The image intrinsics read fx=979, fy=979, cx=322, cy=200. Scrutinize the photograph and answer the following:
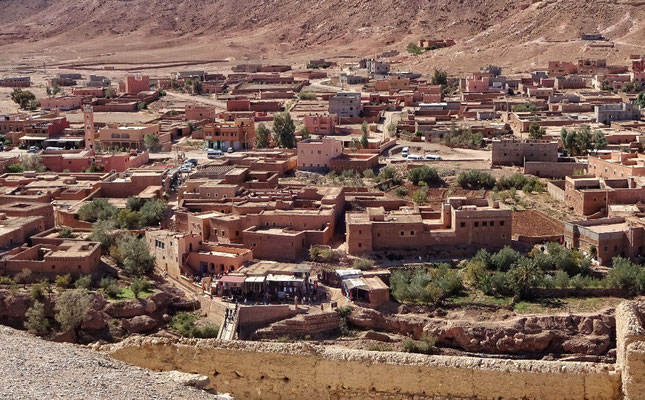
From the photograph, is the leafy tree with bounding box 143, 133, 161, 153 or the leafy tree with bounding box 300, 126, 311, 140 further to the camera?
the leafy tree with bounding box 300, 126, 311, 140

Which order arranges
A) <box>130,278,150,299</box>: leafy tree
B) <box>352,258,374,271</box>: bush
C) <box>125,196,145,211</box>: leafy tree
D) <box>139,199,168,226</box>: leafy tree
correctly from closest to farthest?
<box>130,278,150,299</box>: leafy tree → <box>352,258,374,271</box>: bush → <box>139,199,168,226</box>: leafy tree → <box>125,196,145,211</box>: leafy tree

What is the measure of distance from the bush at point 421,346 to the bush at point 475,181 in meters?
11.1

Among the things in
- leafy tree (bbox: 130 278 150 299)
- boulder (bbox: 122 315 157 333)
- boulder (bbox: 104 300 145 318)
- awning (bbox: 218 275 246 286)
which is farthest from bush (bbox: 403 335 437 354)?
leafy tree (bbox: 130 278 150 299)

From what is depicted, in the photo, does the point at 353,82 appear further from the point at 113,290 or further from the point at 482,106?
the point at 113,290

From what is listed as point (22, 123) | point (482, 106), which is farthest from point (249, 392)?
point (482, 106)

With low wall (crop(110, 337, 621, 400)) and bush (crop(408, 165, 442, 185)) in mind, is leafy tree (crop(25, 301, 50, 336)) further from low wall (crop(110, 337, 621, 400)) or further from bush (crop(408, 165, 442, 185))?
bush (crop(408, 165, 442, 185))

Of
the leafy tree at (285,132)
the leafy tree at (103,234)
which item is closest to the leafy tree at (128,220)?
the leafy tree at (103,234)

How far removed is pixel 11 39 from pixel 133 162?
228ft

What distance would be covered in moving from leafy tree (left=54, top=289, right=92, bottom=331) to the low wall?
906cm

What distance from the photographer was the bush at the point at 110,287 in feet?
62.2

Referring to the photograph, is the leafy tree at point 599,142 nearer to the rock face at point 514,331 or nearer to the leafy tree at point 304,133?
the leafy tree at point 304,133

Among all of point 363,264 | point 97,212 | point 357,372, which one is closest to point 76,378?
point 357,372

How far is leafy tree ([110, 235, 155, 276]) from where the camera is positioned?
20156mm

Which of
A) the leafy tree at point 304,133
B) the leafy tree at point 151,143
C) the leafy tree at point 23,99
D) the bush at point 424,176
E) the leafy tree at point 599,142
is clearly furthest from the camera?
the leafy tree at point 23,99
